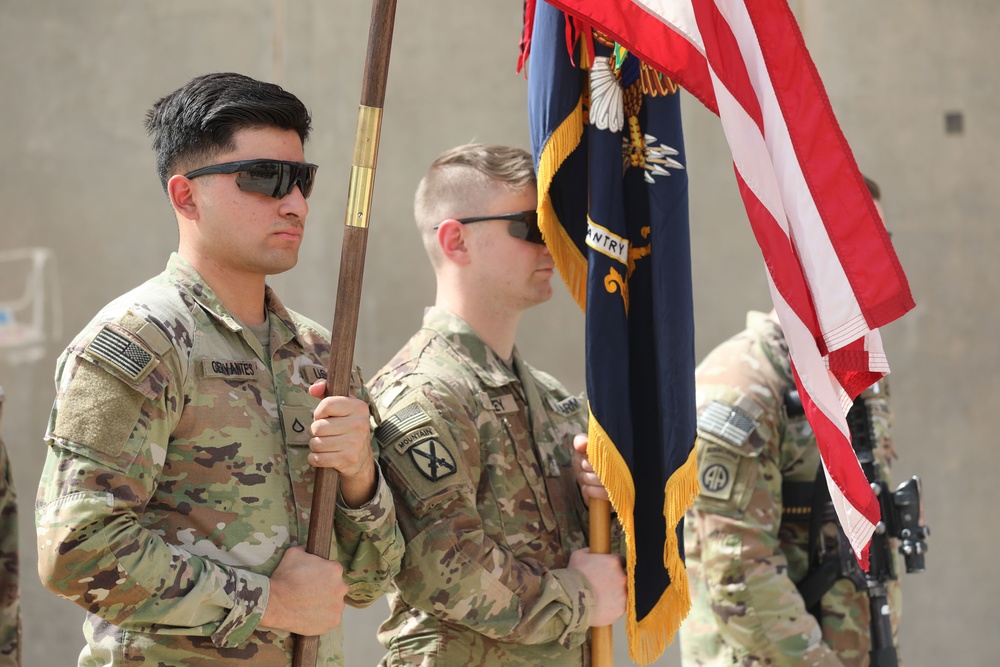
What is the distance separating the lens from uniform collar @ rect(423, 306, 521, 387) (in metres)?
3.01

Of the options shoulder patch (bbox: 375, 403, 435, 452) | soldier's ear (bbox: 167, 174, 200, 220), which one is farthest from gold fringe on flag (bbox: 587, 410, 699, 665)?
soldier's ear (bbox: 167, 174, 200, 220)

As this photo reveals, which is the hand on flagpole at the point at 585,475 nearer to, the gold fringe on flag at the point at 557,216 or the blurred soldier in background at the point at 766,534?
the gold fringe on flag at the point at 557,216

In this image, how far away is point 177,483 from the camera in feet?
7.19

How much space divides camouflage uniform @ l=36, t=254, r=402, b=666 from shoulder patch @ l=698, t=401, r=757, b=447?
1.29 meters

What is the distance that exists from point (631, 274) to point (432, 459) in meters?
0.72

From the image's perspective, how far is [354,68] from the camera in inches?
219

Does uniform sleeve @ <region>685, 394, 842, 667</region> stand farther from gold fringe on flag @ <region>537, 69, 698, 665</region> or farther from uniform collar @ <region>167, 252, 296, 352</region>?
uniform collar @ <region>167, 252, 296, 352</region>

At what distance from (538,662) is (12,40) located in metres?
4.06

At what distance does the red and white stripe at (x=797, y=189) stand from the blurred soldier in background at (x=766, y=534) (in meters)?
0.67

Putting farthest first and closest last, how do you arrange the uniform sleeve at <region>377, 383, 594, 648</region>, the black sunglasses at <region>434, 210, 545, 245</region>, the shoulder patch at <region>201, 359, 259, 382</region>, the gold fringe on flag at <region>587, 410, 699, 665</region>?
the black sunglasses at <region>434, 210, 545, 245</region> < the gold fringe on flag at <region>587, 410, 699, 665</region> < the uniform sleeve at <region>377, 383, 594, 648</region> < the shoulder patch at <region>201, 359, 259, 382</region>

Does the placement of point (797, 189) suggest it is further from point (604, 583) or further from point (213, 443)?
point (213, 443)

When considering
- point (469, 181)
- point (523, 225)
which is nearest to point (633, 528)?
point (523, 225)

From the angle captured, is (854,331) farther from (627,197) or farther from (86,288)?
(86,288)

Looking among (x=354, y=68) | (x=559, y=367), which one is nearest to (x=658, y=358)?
(x=559, y=367)
